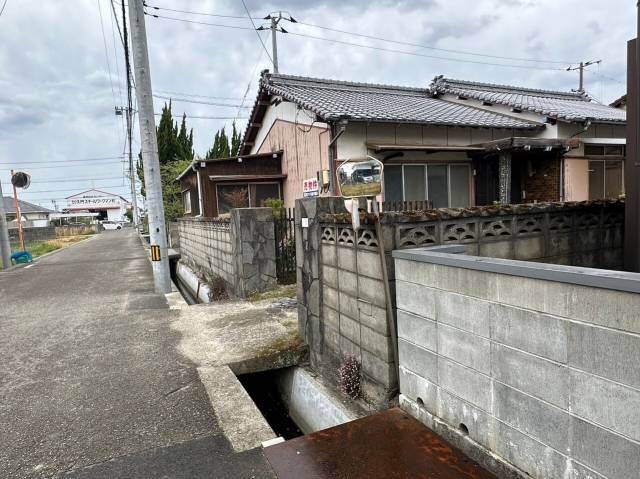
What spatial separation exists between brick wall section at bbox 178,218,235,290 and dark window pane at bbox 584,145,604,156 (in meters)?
10.3

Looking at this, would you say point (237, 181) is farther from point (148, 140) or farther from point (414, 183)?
point (414, 183)

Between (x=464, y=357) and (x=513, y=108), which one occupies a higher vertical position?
(x=513, y=108)

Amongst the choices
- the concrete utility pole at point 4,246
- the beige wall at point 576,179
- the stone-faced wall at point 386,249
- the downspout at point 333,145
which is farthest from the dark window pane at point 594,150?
the concrete utility pole at point 4,246

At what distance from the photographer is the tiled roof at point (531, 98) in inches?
478

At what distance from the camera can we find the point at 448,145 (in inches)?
416

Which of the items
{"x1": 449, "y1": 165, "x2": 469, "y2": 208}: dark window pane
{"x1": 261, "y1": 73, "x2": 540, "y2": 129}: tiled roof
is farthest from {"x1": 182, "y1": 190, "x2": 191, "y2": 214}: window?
{"x1": 449, "y1": 165, "x2": 469, "y2": 208}: dark window pane

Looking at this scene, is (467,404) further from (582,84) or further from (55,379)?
(582,84)

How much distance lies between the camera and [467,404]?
8.17ft

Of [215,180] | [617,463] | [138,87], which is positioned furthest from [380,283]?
[215,180]

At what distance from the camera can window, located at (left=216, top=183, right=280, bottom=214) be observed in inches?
496

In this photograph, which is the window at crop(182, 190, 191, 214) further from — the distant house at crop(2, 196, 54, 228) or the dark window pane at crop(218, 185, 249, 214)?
the distant house at crop(2, 196, 54, 228)

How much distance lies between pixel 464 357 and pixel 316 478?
1.14 metres

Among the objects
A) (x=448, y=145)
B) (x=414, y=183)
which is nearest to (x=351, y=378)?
(x=414, y=183)

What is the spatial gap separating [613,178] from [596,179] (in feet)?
2.79
